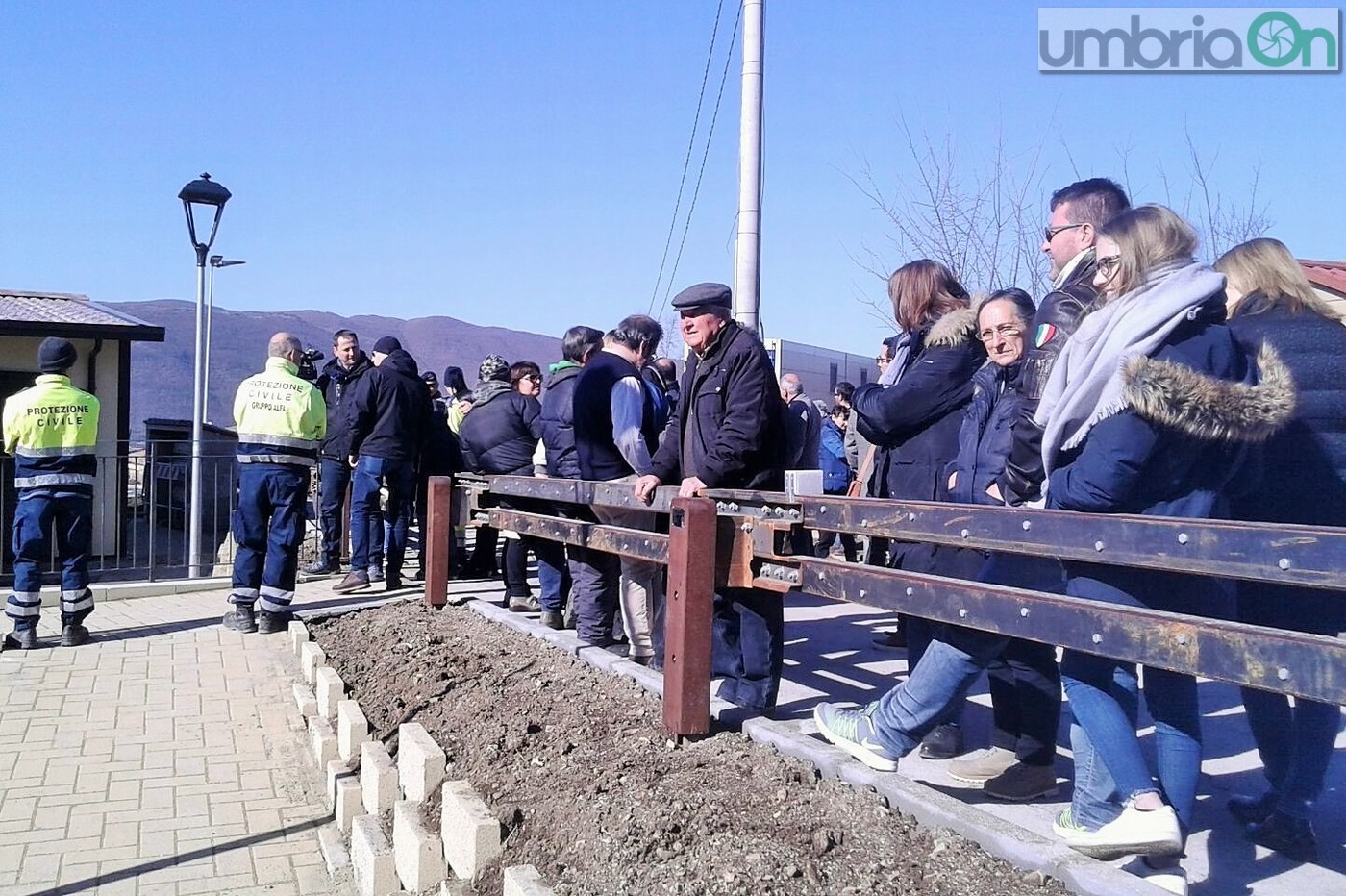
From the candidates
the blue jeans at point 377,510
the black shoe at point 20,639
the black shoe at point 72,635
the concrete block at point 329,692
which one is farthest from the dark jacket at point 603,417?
the black shoe at point 20,639

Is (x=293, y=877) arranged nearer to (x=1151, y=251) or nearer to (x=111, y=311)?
(x=1151, y=251)

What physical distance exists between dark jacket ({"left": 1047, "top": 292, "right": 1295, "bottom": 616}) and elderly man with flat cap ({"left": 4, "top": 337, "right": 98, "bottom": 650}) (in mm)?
6513

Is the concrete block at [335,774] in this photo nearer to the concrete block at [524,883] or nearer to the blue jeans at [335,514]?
the concrete block at [524,883]

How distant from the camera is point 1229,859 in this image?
322 centimetres

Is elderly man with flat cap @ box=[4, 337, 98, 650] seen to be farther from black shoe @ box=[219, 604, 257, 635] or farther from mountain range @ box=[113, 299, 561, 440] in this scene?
mountain range @ box=[113, 299, 561, 440]

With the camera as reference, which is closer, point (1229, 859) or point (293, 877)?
point (1229, 859)

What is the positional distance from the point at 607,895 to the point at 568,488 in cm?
274

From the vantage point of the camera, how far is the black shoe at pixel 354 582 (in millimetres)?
8695

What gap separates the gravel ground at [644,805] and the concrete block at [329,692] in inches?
12.9

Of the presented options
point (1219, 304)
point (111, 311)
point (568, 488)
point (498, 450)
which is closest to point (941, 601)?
point (1219, 304)

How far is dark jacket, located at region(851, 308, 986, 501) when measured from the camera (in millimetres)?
4336

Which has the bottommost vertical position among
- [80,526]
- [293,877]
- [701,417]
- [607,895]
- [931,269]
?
[293,877]

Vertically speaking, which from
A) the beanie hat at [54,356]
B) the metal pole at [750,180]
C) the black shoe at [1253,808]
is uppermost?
the metal pole at [750,180]

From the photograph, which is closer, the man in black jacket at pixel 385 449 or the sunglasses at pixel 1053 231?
the sunglasses at pixel 1053 231
